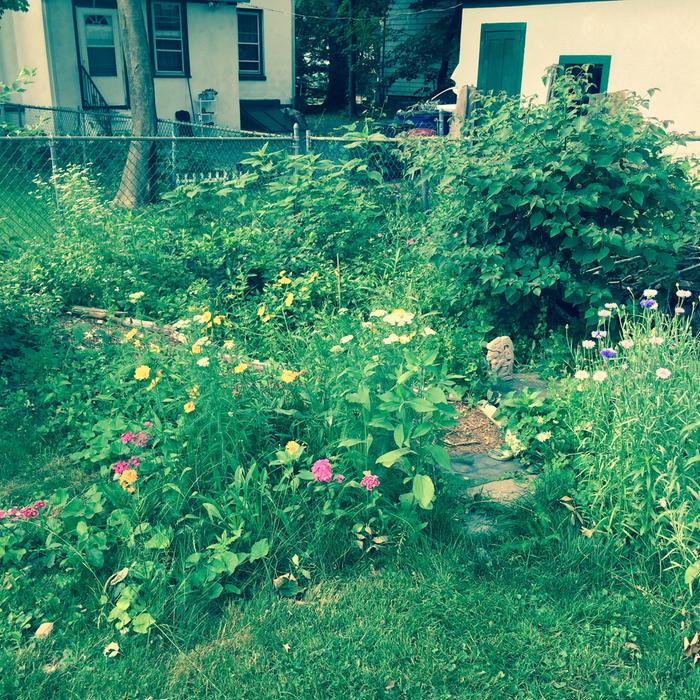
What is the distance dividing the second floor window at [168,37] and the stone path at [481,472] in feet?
56.8

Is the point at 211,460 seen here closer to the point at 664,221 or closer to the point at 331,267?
the point at 331,267

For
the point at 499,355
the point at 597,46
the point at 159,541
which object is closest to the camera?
the point at 159,541

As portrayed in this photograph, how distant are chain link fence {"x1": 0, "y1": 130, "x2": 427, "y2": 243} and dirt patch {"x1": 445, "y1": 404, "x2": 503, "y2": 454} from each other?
9.90ft

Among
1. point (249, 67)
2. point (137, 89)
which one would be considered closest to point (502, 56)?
point (137, 89)

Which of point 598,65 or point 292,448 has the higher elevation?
point 598,65

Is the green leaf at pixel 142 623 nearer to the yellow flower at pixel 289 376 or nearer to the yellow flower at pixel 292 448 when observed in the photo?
the yellow flower at pixel 292 448

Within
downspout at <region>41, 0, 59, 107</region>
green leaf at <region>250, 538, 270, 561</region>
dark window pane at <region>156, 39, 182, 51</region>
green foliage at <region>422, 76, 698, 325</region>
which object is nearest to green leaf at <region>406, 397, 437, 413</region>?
green leaf at <region>250, 538, 270, 561</region>

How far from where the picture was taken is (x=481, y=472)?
399cm

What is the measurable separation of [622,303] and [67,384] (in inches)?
157

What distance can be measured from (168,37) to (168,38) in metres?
0.03

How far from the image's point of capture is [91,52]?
708 inches

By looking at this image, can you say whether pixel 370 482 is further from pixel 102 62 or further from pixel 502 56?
pixel 102 62

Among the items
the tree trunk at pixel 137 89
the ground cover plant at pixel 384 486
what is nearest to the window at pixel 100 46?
the tree trunk at pixel 137 89

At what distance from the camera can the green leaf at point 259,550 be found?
10.2 ft
